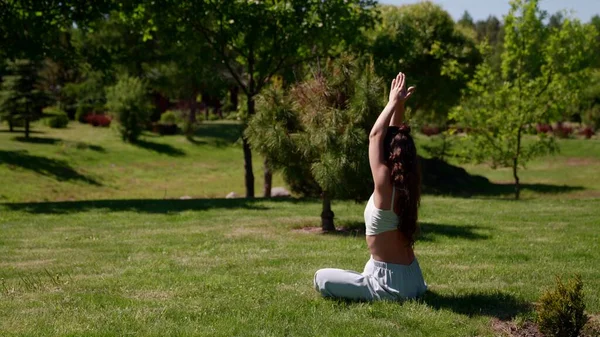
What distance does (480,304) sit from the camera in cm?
730

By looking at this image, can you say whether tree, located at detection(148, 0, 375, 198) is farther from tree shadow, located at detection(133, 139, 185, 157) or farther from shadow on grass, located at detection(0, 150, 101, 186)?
tree shadow, located at detection(133, 139, 185, 157)

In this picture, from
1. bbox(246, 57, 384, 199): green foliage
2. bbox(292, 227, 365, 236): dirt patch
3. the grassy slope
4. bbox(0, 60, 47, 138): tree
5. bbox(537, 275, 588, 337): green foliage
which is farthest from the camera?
bbox(0, 60, 47, 138): tree

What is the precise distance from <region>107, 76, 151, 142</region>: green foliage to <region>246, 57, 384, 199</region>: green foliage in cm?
2893

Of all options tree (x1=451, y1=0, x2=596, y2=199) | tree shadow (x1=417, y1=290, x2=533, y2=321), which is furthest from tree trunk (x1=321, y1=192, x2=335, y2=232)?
tree (x1=451, y1=0, x2=596, y2=199)

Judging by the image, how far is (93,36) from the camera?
50.4 m

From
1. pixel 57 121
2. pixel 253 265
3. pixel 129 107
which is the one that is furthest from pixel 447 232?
pixel 57 121

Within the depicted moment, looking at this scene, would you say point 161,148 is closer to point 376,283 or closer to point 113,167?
point 113,167

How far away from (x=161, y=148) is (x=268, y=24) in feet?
67.2

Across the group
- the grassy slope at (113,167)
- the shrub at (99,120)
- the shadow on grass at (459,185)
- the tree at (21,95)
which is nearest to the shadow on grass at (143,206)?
the grassy slope at (113,167)

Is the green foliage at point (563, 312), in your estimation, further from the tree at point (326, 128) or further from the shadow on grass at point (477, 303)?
the tree at point (326, 128)

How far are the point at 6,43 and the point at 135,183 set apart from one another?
43.2ft

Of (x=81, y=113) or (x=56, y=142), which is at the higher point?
(x=81, y=113)

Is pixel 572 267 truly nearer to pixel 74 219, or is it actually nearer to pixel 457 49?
pixel 74 219

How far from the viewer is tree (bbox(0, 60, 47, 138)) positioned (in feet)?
121
